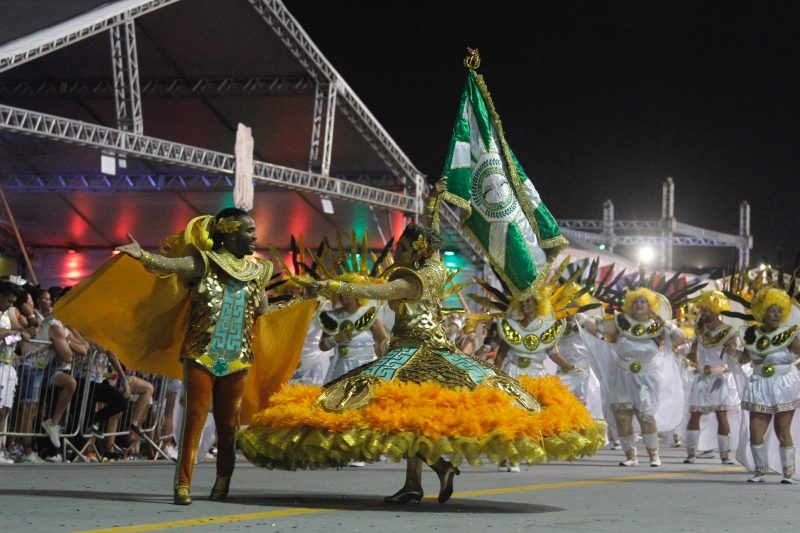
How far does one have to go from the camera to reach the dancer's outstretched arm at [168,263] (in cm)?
765

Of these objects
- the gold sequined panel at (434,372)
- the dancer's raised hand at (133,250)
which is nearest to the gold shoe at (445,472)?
the gold sequined panel at (434,372)

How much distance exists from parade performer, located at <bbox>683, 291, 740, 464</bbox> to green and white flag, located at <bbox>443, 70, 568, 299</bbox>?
271 centimetres

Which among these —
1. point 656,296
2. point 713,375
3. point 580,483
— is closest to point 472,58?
point 580,483

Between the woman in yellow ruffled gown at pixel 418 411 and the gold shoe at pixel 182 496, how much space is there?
424 mm

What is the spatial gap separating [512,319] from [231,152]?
1534 centimetres

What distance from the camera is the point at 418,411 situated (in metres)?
7.54

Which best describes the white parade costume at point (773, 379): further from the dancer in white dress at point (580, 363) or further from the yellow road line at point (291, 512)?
the dancer in white dress at point (580, 363)

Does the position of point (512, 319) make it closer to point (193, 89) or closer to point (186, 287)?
point (186, 287)

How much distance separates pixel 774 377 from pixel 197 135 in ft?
60.2

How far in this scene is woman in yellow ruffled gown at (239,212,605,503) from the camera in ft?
24.6

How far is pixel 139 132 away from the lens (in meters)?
23.9

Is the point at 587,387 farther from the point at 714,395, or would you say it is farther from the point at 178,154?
the point at 178,154

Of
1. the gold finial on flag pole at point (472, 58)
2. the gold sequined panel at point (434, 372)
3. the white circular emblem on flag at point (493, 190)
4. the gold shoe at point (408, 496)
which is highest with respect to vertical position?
the gold finial on flag pole at point (472, 58)

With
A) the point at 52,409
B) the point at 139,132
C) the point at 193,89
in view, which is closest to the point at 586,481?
the point at 52,409
